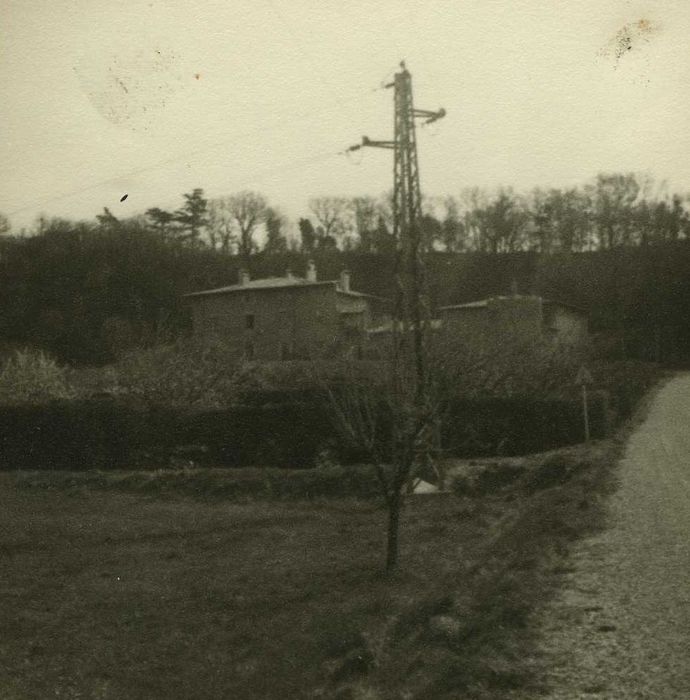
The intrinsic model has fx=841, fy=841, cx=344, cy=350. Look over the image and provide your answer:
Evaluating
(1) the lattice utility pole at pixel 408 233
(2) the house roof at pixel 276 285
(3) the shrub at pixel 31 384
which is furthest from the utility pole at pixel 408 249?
(2) the house roof at pixel 276 285

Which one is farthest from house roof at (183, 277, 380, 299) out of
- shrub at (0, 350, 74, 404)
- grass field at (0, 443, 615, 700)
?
grass field at (0, 443, 615, 700)

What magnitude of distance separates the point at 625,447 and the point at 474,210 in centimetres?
6303

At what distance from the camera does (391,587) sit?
40.8 ft

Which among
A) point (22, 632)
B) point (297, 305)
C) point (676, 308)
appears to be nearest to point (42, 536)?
point (22, 632)

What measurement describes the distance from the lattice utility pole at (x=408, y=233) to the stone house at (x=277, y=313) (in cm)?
3386

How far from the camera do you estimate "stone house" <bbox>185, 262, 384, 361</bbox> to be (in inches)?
2196

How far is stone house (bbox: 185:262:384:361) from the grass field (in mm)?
33908

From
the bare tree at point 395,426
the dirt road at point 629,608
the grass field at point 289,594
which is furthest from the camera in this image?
the bare tree at point 395,426

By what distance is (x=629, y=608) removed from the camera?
362 inches

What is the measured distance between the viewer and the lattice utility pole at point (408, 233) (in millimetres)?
17406

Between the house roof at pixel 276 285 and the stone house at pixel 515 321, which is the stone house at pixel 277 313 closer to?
the house roof at pixel 276 285

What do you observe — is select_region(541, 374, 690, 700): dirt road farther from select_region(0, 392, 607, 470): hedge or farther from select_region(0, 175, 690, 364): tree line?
select_region(0, 175, 690, 364): tree line

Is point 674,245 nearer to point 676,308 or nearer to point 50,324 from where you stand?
point 676,308

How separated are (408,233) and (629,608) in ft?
33.7
